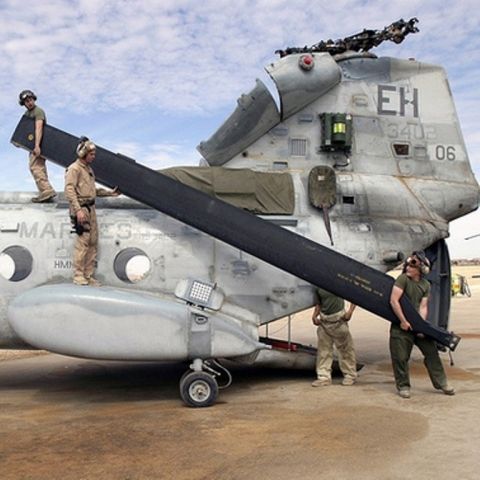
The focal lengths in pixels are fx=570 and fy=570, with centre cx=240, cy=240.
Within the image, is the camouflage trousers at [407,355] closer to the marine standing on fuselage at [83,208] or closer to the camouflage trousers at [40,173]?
the marine standing on fuselage at [83,208]

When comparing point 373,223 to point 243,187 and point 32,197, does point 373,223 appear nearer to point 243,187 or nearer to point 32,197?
point 243,187

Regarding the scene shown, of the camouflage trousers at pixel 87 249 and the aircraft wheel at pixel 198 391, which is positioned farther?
the camouflage trousers at pixel 87 249

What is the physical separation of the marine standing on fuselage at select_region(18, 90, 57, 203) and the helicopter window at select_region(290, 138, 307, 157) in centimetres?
353

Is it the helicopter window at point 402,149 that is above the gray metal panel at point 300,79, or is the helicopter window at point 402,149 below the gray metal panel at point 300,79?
below

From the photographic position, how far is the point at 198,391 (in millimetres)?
6578

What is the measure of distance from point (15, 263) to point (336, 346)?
4.39 meters

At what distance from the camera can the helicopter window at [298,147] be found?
862cm

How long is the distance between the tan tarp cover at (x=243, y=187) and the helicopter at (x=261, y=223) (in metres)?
0.02

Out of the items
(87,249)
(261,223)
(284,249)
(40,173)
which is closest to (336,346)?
(284,249)

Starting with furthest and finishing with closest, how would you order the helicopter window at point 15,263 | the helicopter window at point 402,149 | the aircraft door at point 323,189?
1. the helicopter window at point 402,149
2. the aircraft door at point 323,189
3. the helicopter window at point 15,263

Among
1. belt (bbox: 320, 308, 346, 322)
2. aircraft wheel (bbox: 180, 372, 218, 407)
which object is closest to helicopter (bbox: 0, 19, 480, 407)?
aircraft wheel (bbox: 180, 372, 218, 407)

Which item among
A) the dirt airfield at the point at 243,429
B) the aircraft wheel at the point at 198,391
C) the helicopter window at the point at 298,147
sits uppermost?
the helicopter window at the point at 298,147

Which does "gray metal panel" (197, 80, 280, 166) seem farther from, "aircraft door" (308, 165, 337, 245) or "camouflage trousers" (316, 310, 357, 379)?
"camouflage trousers" (316, 310, 357, 379)

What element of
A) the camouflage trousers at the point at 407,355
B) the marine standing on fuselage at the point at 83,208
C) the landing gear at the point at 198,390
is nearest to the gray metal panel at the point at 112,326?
the landing gear at the point at 198,390
